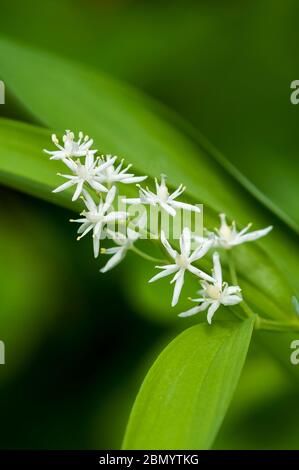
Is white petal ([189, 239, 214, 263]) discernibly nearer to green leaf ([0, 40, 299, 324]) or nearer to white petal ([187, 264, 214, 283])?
white petal ([187, 264, 214, 283])

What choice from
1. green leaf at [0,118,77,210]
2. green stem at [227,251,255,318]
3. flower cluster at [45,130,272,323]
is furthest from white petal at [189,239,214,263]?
green leaf at [0,118,77,210]

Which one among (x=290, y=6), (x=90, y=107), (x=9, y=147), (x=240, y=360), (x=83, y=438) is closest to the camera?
(x=240, y=360)

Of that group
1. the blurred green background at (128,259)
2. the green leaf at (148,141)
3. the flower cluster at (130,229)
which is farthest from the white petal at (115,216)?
the blurred green background at (128,259)

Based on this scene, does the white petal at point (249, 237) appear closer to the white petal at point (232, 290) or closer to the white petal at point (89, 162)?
the white petal at point (232, 290)

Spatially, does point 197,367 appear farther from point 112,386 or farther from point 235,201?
point 112,386

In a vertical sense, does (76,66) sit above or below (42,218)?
above

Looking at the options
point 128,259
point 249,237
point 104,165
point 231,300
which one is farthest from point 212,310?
point 128,259
